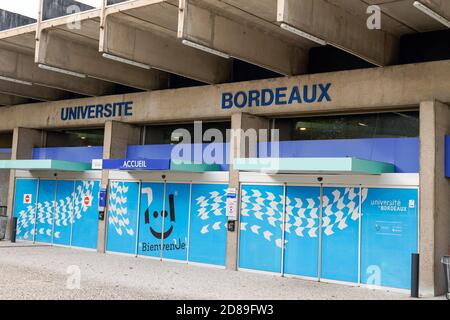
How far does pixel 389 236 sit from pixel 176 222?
19.4 ft

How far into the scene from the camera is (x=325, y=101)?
43.6 ft

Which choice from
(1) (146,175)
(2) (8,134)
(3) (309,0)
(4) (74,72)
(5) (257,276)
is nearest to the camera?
(3) (309,0)

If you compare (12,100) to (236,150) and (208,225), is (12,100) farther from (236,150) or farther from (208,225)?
(236,150)

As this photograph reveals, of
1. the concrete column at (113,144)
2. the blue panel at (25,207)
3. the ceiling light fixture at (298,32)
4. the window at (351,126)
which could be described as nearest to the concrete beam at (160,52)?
the window at (351,126)

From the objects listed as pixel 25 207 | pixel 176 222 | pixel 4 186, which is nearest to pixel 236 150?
pixel 176 222

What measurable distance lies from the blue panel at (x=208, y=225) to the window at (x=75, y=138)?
5.06 meters

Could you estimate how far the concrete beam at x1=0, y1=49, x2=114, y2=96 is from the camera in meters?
16.6

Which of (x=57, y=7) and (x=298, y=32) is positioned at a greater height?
(x=57, y=7)

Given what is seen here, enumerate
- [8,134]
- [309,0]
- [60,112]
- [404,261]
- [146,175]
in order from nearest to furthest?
[309,0]
[404,261]
[146,175]
[60,112]
[8,134]

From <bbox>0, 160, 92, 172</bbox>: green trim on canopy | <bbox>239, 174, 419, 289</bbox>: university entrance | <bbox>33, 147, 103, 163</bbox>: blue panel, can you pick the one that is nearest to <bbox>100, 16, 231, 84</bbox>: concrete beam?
<bbox>239, 174, 419, 289</bbox>: university entrance

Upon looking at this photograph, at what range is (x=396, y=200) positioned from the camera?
39.8 feet
